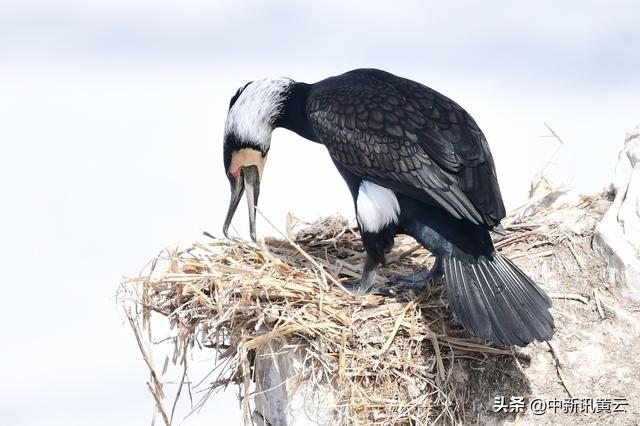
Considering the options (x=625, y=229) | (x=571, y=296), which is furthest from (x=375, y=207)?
(x=625, y=229)

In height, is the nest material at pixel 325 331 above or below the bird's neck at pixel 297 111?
below

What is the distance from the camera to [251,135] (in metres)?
6.09

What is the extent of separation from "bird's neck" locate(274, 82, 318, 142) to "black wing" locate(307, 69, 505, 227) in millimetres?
210

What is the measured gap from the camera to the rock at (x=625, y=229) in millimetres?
5500

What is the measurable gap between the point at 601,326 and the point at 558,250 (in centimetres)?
59

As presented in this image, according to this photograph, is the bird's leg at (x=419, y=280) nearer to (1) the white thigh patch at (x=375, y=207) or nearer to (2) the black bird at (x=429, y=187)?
(2) the black bird at (x=429, y=187)

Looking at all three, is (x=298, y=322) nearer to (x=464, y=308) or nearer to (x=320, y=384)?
(x=320, y=384)

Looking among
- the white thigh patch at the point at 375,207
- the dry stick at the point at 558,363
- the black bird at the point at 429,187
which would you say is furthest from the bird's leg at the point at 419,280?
the dry stick at the point at 558,363

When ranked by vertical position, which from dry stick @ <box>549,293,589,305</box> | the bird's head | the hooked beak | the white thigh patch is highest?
the bird's head

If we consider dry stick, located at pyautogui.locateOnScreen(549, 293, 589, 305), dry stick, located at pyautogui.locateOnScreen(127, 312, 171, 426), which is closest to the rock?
dry stick, located at pyautogui.locateOnScreen(549, 293, 589, 305)

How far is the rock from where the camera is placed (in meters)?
5.50

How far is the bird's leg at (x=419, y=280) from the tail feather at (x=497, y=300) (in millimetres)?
385

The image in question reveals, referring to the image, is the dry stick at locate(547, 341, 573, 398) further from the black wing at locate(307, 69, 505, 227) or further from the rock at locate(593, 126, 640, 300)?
the black wing at locate(307, 69, 505, 227)

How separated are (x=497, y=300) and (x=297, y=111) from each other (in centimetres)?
169
